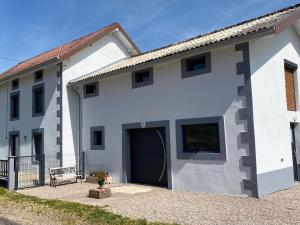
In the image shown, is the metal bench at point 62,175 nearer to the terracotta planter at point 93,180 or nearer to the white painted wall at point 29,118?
the terracotta planter at point 93,180

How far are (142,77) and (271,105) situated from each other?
181 inches

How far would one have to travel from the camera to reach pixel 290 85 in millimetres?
11781

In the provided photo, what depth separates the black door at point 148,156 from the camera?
11273 millimetres

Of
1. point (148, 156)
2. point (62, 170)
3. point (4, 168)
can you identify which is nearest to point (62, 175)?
point (62, 170)

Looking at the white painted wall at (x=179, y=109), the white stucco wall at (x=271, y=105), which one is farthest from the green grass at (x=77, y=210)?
the white stucco wall at (x=271, y=105)

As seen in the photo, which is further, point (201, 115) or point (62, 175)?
point (62, 175)

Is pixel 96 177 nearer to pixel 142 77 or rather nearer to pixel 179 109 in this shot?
pixel 142 77

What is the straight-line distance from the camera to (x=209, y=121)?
380 inches

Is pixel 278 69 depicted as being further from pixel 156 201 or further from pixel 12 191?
pixel 12 191

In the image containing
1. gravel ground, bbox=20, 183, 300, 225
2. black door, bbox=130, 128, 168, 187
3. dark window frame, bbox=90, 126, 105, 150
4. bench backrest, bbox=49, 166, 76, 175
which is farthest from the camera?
dark window frame, bbox=90, 126, 105, 150

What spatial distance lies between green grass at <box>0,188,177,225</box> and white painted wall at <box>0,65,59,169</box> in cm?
468

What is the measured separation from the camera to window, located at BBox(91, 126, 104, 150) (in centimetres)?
1337

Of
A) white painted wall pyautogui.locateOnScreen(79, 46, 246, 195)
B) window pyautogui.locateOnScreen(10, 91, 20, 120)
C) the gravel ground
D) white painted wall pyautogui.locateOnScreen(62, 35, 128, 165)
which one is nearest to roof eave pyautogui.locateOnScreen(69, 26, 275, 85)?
white painted wall pyautogui.locateOnScreen(79, 46, 246, 195)

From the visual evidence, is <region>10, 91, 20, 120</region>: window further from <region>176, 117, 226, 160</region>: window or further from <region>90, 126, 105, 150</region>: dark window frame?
<region>176, 117, 226, 160</region>: window
